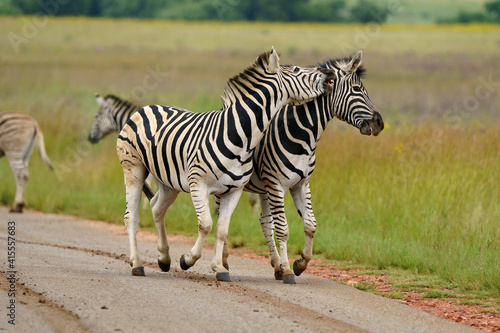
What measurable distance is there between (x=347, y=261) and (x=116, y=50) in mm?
38038

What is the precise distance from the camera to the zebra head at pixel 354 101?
7812 mm

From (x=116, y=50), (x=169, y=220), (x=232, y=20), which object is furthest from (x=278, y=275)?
(x=232, y=20)

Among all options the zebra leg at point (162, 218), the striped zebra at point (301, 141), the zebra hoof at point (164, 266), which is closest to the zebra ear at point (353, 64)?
the striped zebra at point (301, 141)

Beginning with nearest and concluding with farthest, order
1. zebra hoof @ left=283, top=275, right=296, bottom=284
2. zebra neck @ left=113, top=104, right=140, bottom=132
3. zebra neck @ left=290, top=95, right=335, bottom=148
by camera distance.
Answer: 1. zebra hoof @ left=283, top=275, right=296, bottom=284
2. zebra neck @ left=290, top=95, right=335, bottom=148
3. zebra neck @ left=113, top=104, right=140, bottom=132

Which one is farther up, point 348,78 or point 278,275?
point 348,78

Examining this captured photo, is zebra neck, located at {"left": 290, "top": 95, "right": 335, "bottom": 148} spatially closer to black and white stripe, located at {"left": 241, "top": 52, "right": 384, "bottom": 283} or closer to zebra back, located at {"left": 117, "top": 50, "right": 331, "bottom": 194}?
black and white stripe, located at {"left": 241, "top": 52, "right": 384, "bottom": 283}

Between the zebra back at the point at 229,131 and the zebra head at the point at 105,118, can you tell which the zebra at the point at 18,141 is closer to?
the zebra head at the point at 105,118

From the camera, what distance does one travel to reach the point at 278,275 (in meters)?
8.19

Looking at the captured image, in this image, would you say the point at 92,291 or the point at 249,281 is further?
the point at 249,281

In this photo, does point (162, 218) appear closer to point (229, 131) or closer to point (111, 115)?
point (229, 131)

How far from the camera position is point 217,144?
766 cm

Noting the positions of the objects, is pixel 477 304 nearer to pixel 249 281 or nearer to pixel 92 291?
pixel 249 281

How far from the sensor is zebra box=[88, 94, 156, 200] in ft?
46.5

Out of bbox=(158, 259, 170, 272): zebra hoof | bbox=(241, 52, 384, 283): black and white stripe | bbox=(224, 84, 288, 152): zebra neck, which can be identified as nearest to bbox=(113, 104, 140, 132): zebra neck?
bbox=(158, 259, 170, 272): zebra hoof
